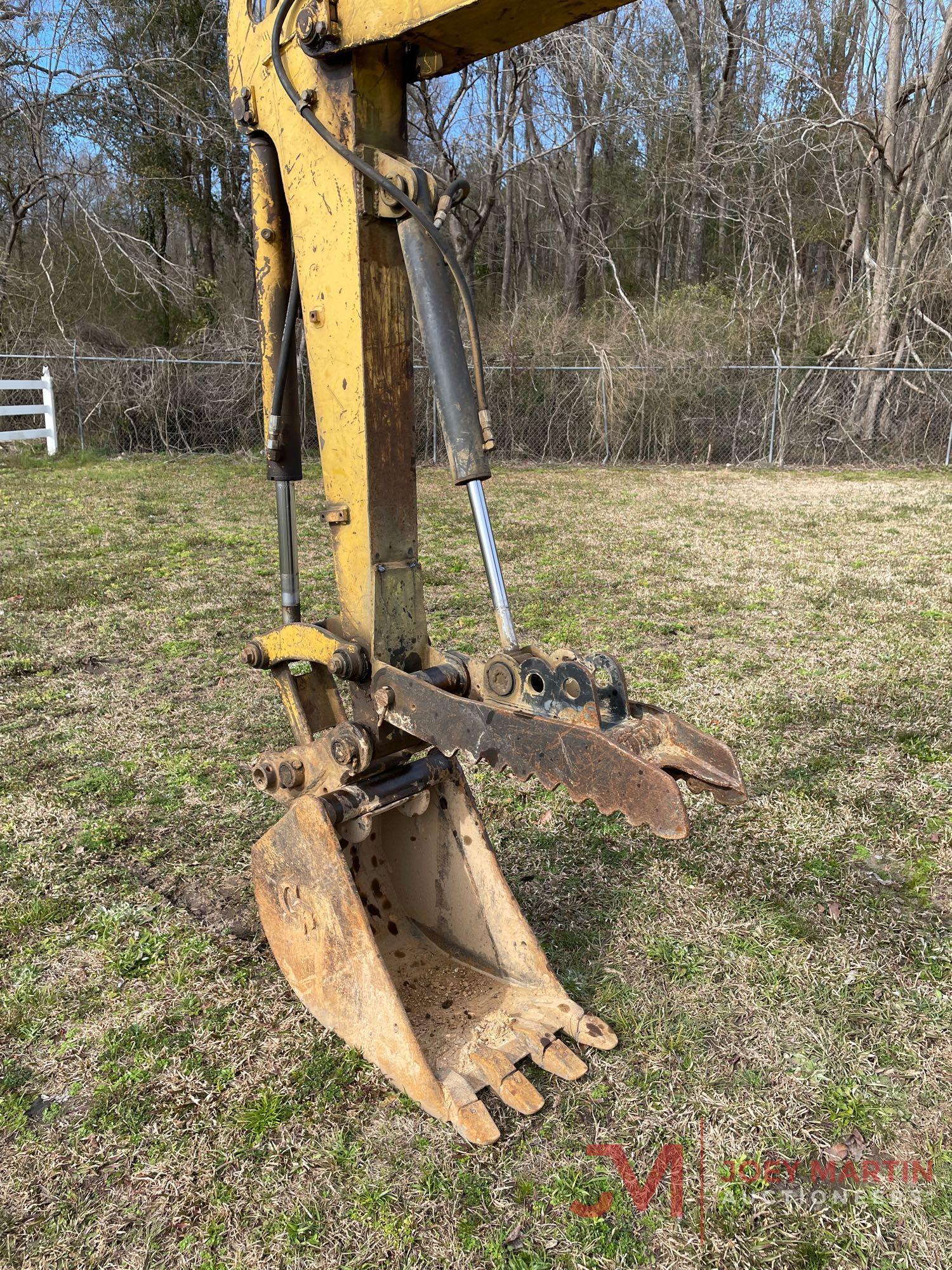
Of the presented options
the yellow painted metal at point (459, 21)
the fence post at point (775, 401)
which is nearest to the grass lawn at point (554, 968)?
the yellow painted metal at point (459, 21)

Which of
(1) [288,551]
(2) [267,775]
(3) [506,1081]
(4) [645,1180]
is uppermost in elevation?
(1) [288,551]

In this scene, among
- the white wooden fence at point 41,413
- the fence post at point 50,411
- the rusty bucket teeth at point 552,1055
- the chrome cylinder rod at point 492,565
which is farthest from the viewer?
the fence post at point 50,411

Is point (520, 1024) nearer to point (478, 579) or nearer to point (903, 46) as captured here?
point (478, 579)

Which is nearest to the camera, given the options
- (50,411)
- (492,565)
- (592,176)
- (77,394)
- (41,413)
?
(492,565)

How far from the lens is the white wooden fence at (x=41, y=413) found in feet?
41.5

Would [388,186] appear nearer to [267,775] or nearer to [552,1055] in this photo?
[267,775]

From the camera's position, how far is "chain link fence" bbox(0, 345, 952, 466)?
14672 mm

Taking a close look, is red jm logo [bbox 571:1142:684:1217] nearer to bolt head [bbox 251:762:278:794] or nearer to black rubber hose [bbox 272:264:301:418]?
bolt head [bbox 251:762:278:794]

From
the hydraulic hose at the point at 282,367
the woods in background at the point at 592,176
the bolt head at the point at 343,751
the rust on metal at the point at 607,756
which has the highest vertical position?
the woods in background at the point at 592,176

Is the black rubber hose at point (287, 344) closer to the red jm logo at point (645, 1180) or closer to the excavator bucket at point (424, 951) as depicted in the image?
the excavator bucket at point (424, 951)

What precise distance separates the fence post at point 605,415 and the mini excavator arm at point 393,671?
13215 millimetres

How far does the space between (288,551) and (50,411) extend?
497 inches

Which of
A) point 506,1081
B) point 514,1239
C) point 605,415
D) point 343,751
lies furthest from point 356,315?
point 605,415

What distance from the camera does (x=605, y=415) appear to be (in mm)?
15180
